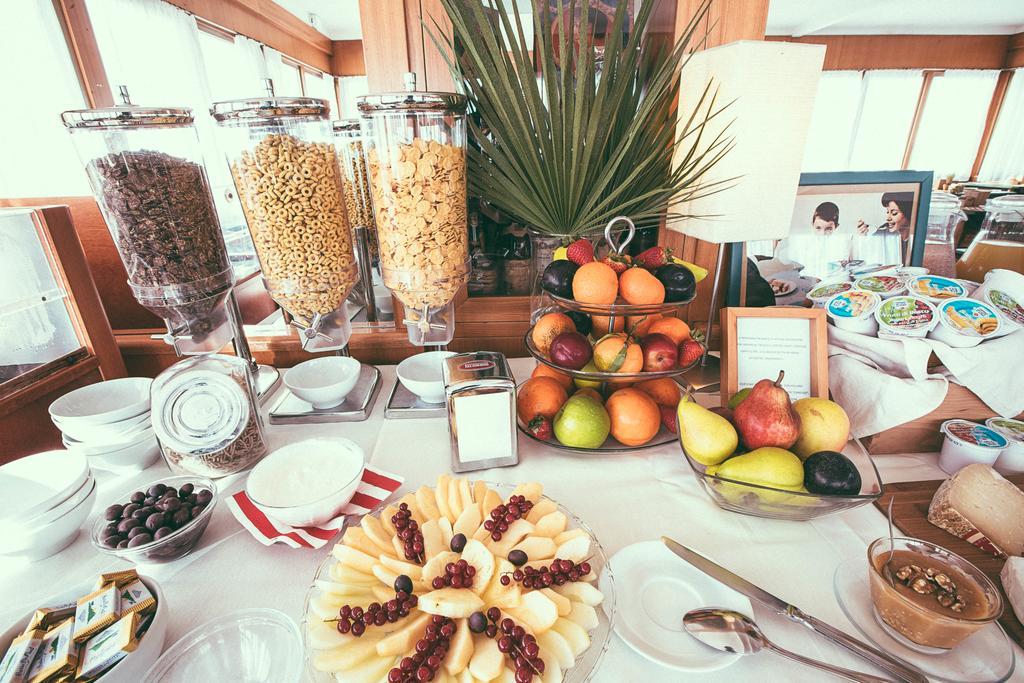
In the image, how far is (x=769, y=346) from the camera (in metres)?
0.80

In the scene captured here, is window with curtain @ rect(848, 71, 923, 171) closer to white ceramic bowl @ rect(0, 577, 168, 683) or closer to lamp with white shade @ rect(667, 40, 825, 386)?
lamp with white shade @ rect(667, 40, 825, 386)

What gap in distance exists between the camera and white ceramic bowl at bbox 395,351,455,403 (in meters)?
0.89

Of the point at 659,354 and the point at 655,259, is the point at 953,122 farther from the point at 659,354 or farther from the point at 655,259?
the point at 659,354

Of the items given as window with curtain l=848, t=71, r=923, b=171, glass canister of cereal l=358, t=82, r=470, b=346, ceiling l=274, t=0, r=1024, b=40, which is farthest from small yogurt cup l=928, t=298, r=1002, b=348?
window with curtain l=848, t=71, r=923, b=171

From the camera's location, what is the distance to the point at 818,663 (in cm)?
44

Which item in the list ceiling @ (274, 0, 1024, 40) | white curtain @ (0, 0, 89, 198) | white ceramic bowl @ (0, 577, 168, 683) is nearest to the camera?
white ceramic bowl @ (0, 577, 168, 683)

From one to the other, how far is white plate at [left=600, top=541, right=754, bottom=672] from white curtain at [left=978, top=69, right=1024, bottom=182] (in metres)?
10.3

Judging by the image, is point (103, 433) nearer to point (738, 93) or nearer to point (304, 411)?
point (304, 411)

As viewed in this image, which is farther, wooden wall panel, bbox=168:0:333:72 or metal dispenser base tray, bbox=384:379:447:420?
wooden wall panel, bbox=168:0:333:72

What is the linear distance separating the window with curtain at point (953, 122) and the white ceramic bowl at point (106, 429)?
9.88m

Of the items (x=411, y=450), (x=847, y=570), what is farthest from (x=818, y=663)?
(x=411, y=450)

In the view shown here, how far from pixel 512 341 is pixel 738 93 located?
2.22 ft

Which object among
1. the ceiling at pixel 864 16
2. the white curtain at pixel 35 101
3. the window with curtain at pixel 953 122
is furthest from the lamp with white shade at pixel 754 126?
the window with curtain at pixel 953 122

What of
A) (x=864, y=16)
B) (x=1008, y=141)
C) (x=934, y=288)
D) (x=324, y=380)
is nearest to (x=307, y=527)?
(x=324, y=380)
